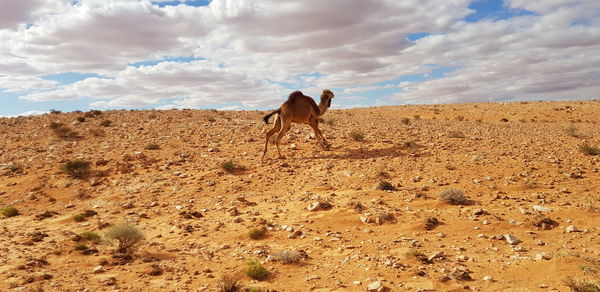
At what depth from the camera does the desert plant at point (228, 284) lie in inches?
220

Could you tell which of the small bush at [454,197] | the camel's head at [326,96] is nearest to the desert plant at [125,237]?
the small bush at [454,197]

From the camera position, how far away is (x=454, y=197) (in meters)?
8.64

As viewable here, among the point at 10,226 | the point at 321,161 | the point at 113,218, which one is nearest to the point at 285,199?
the point at 321,161

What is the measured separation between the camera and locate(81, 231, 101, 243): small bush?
7922 millimetres

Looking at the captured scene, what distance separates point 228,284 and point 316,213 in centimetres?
355

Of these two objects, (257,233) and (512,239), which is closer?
(512,239)

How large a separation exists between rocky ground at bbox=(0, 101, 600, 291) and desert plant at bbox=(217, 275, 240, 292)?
119 millimetres

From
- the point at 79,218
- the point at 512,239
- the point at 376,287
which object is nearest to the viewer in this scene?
the point at 376,287

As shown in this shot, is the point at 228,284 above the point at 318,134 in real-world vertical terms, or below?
below

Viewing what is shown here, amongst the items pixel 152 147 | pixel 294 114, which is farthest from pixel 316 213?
pixel 152 147

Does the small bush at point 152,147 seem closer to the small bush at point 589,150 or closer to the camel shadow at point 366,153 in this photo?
the camel shadow at point 366,153

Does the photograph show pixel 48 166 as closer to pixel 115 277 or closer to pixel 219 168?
pixel 219 168

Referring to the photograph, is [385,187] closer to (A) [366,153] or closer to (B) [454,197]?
(B) [454,197]

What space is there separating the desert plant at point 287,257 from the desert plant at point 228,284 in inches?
38.6
